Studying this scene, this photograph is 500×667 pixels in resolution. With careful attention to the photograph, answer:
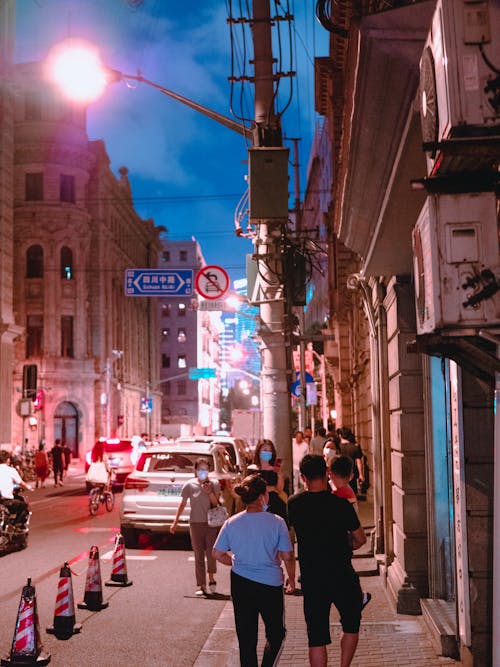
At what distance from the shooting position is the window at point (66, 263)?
59.2 m

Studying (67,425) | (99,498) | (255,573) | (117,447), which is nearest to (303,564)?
(255,573)

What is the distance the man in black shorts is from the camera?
5863 millimetres

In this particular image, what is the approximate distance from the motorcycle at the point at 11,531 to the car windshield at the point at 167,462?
232 centimetres

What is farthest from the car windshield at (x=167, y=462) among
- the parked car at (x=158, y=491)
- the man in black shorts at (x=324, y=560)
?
the man in black shorts at (x=324, y=560)

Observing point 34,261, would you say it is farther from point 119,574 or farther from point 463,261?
point 463,261

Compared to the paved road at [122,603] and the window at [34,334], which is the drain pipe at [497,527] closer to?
the paved road at [122,603]

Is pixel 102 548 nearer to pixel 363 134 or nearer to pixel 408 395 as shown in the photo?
pixel 408 395

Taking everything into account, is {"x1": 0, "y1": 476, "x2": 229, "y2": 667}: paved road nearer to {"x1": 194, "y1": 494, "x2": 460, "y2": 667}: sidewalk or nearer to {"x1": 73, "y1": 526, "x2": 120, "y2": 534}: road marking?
{"x1": 73, "y1": 526, "x2": 120, "y2": 534}: road marking

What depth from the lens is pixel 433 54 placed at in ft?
14.8

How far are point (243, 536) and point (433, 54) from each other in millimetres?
3549

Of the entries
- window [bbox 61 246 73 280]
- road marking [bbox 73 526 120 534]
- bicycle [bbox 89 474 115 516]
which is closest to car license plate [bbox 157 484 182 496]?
road marking [bbox 73 526 120 534]

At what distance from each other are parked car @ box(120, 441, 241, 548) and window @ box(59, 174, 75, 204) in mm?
48092

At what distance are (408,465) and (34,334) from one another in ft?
170

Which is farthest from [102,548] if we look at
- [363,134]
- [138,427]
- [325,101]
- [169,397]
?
[169,397]
